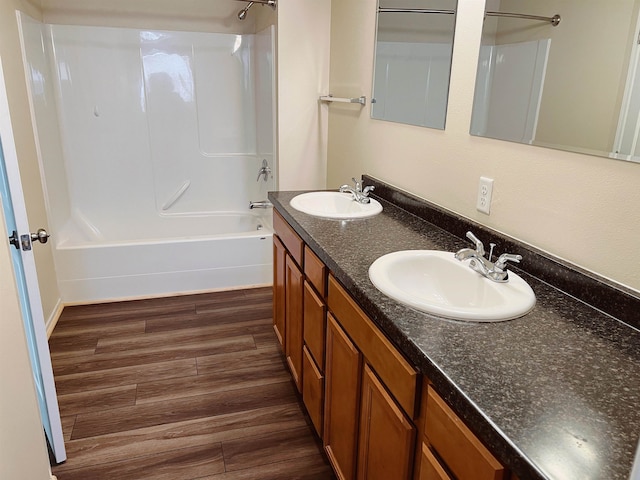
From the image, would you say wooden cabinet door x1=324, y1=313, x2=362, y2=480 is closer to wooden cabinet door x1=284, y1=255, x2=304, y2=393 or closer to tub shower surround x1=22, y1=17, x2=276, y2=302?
wooden cabinet door x1=284, y1=255, x2=304, y2=393

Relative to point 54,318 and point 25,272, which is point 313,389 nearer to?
point 25,272

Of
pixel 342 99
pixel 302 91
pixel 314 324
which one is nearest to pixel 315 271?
pixel 314 324

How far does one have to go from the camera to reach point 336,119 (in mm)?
3045

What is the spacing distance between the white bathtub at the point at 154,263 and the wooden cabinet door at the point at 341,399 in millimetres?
1861

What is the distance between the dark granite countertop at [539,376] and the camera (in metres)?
0.71

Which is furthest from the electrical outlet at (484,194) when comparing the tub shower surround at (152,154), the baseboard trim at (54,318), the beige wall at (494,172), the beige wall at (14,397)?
the baseboard trim at (54,318)

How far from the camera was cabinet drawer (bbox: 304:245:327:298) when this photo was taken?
162 cm

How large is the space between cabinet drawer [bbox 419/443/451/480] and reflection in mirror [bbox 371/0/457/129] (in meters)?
1.28

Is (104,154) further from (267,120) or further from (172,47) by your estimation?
(267,120)

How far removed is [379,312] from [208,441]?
1.21m

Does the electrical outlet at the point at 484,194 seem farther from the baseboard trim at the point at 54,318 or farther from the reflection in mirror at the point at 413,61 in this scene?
the baseboard trim at the point at 54,318

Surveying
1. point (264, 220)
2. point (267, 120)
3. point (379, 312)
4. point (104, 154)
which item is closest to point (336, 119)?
point (267, 120)

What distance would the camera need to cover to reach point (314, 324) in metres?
1.77

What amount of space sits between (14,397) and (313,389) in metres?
1.00
